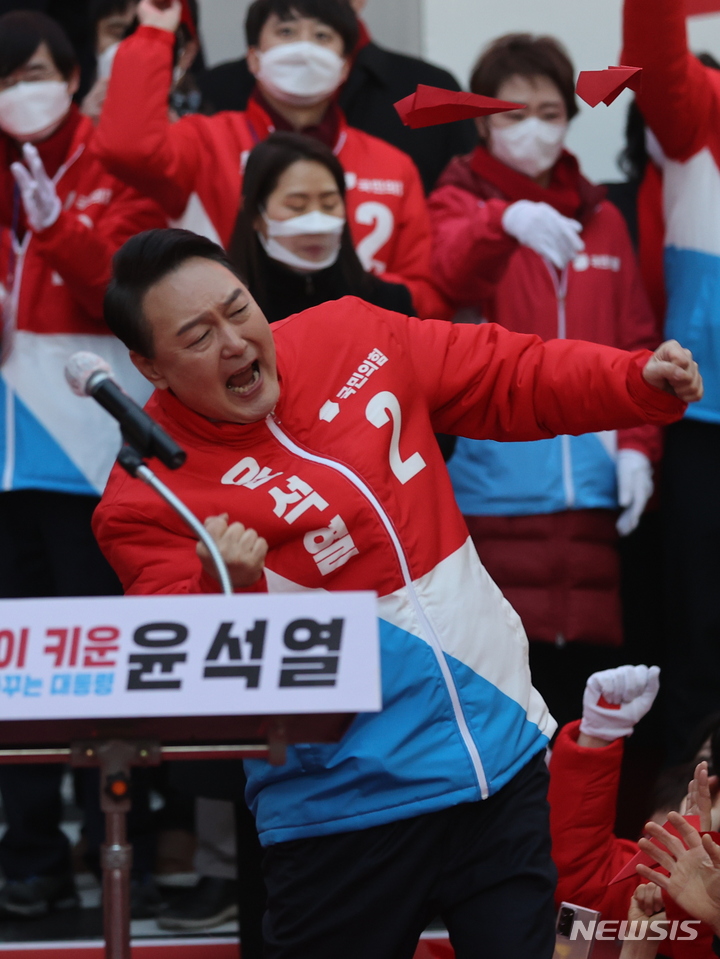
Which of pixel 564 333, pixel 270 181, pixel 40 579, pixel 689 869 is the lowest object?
pixel 40 579

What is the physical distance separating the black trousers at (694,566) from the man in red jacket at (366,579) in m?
1.40

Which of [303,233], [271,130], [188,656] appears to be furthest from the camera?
[271,130]

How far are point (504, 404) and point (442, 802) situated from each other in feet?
2.05

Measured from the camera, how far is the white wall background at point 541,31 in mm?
4738

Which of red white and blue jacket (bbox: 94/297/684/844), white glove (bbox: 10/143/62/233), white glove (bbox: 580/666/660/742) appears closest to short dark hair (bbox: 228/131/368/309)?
white glove (bbox: 10/143/62/233)

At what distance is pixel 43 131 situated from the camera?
134 inches

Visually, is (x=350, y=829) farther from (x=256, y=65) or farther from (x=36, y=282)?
(x=256, y=65)

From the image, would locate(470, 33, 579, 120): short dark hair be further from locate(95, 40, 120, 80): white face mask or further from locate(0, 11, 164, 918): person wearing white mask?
locate(95, 40, 120, 80): white face mask

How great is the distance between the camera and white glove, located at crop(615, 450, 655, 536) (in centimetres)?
333

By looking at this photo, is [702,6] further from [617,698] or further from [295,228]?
[617,698]

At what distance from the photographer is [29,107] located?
133 inches

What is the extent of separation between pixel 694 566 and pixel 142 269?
1889 mm

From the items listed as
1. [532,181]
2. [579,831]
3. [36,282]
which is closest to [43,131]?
[36,282]

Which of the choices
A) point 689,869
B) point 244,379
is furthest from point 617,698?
point 244,379
